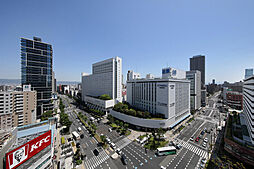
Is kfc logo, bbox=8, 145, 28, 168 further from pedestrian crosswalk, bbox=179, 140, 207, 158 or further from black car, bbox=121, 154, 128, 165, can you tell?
pedestrian crosswalk, bbox=179, 140, 207, 158

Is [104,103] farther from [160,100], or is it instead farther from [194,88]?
[194,88]

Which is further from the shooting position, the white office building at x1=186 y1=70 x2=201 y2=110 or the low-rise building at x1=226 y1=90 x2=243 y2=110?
the low-rise building at x1=226 y1=90 x2=243 y2=110

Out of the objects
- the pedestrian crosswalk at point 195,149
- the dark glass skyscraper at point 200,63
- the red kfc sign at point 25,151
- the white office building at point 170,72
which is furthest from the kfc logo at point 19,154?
the dark glass skyscraper at point 200,63

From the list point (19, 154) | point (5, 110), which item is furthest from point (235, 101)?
point (5, 110)

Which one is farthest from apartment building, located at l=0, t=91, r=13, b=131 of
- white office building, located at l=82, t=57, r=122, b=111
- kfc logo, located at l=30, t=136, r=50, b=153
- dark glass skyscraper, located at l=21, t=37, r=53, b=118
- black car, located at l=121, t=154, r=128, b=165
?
black car, located at l=121, t=154, r=128, b=165

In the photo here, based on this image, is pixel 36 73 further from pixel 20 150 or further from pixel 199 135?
pixel 199 135
